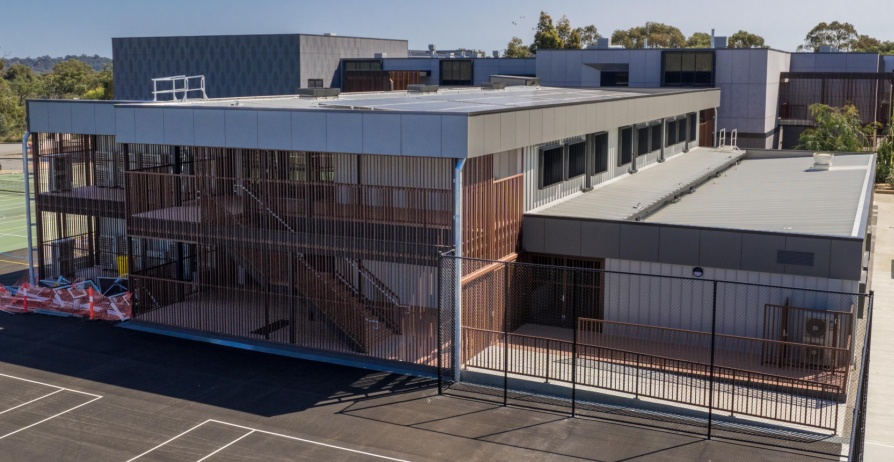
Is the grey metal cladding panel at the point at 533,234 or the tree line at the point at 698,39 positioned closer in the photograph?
the grey metal cladding panel at the point at 533,234

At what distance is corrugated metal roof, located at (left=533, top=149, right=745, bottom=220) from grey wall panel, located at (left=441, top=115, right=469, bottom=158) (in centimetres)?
447

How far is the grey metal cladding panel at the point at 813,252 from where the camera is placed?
20719 millimetres

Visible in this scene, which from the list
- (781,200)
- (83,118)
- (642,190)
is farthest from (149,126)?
(781,200)

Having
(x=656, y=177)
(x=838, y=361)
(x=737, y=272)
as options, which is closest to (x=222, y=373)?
(x=737, y=272)

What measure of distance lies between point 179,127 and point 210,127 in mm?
932

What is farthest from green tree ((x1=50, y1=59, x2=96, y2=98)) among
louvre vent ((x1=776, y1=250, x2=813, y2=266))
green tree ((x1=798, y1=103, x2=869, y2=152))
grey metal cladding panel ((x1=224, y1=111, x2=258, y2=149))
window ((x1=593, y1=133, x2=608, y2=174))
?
louvre vent ((x1=776, y1=250, x2=813, y2=266))

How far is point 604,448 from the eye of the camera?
16953 millimetres

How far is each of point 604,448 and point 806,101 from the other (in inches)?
1670

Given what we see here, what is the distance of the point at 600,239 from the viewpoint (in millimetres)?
23219

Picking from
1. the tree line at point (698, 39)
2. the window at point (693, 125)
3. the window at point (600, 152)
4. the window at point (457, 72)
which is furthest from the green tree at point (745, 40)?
the window at point (600, 152)

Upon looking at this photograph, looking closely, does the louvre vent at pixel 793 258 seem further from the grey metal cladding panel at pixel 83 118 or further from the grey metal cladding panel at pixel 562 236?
the grey metal cladding panel at pixel 83 118

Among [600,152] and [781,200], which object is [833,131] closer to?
[781,200]

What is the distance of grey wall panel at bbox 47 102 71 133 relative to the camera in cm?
2866

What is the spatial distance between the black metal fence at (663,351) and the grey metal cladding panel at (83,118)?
45.3 ft
